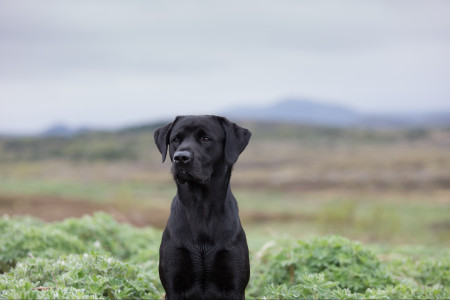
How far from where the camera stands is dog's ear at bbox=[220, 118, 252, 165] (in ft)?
13.4

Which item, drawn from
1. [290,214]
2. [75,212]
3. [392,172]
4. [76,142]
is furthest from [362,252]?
[76,142]

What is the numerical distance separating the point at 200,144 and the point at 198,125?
19cm

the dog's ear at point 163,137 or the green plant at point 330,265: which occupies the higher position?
the dog's ear at point 163,137

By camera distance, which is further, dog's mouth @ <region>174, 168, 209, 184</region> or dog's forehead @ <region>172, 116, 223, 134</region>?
dog's forehead @ <region>172, 116, 223, 134</region>

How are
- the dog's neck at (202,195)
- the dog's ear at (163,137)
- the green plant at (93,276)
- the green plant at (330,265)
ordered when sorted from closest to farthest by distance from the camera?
the dog's neck at (202,195), the green plant at (93,276), the dog's ear at (163,137), the green plant at (330,265)

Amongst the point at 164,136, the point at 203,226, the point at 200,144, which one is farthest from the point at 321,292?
the point at 164,136

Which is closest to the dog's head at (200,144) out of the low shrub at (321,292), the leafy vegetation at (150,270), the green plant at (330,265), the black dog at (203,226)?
the black dog at (203,226)

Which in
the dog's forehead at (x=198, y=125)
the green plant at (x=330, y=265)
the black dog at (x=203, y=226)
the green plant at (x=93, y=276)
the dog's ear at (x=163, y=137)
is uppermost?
the dog's forehead at (x=198, y=125)

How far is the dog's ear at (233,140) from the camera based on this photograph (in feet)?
13.4

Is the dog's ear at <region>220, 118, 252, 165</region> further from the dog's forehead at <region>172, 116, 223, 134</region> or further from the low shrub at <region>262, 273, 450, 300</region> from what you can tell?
the low shrub at <region>262, 273, 450, 300</region>

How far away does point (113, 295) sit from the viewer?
4363mm

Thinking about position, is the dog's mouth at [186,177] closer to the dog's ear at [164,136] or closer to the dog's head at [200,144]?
the dog's head at [200,144]

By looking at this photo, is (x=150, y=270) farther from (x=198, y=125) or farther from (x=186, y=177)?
(x=198, y=125)

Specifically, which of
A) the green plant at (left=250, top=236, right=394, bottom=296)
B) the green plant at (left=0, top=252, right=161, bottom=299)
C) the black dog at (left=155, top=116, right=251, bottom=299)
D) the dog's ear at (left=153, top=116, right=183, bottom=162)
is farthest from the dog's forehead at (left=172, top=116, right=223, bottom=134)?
the green plant at (left=250, top=236, right=394, bottom=296)
